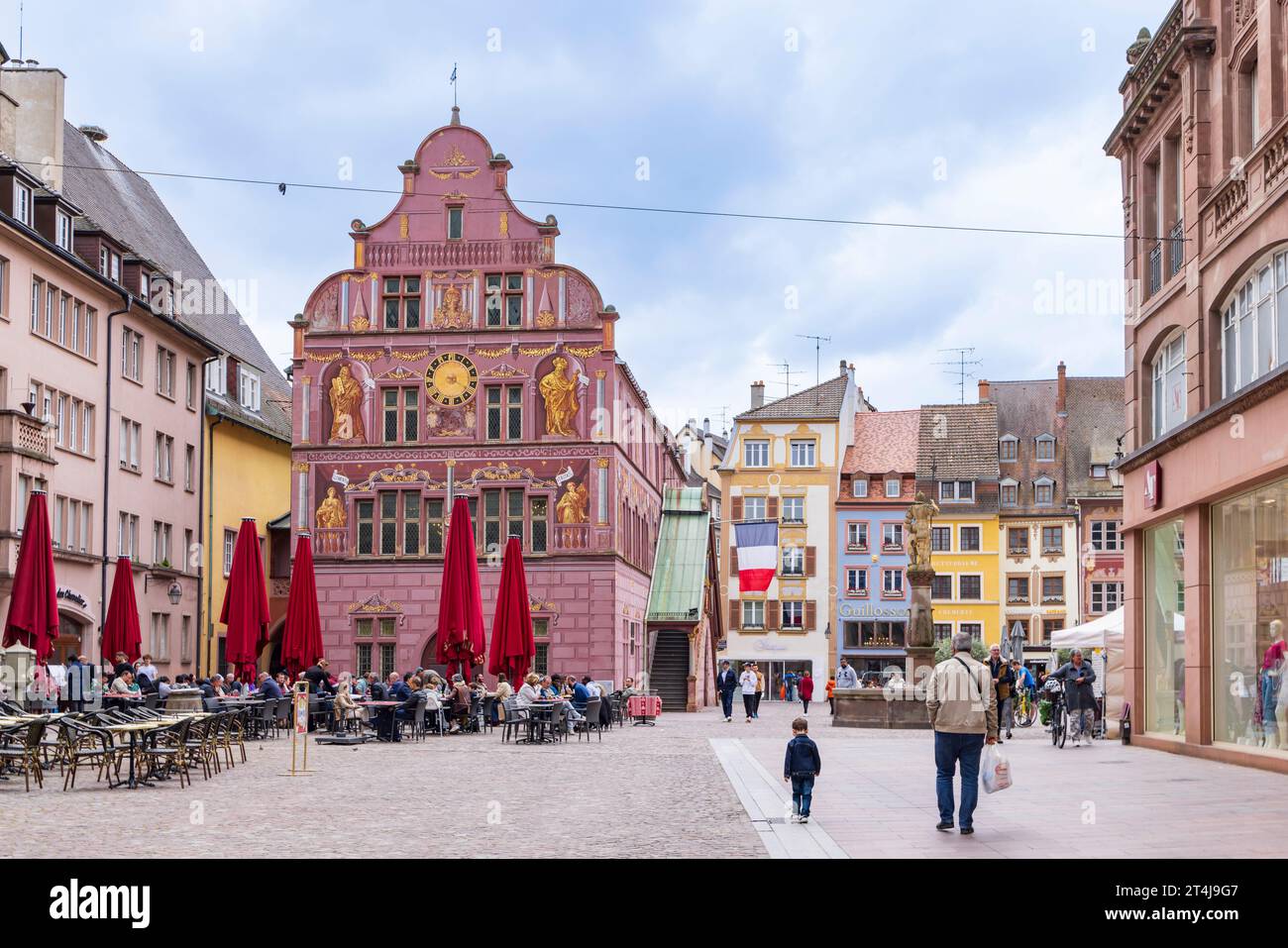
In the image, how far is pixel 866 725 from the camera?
37.5m

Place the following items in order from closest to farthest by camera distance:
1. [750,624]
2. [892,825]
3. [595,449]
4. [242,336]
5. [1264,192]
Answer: [892,825]
[1264,192]
[595,449]
[242,336]
[750,624]

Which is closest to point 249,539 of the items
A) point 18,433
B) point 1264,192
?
point 18,433

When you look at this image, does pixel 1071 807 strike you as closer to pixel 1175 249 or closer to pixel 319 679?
pixel 1175 249

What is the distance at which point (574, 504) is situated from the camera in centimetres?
4672

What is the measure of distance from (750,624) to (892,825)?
208ft

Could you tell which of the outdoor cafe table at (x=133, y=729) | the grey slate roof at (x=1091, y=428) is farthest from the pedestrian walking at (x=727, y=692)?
the grey slate roof at (x=1091, y=428)

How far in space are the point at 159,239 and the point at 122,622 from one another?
77.8 feet

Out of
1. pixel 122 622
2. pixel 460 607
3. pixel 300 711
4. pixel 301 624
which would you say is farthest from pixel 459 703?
pixel 300 711

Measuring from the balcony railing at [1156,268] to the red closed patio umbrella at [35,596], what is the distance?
18.9 metres

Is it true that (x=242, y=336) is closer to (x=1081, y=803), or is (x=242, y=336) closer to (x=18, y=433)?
(x=18, y=433)

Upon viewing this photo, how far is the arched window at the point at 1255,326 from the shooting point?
21516 mm
